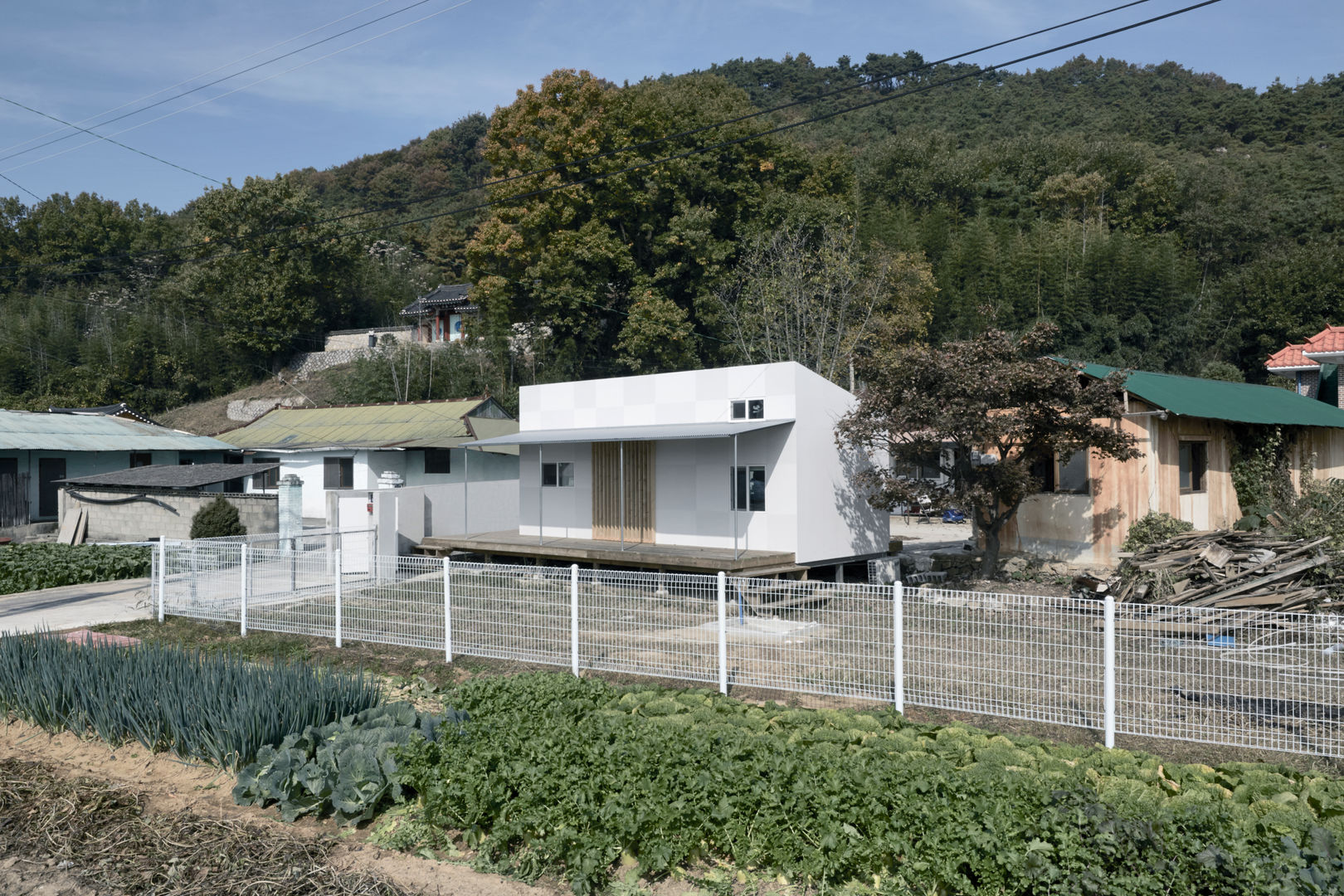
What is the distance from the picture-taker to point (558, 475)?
1670 cm

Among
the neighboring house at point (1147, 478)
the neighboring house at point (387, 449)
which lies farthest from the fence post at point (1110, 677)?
the neighboring house at point (387, 449)

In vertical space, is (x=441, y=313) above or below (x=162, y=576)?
above

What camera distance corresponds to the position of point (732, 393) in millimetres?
14266

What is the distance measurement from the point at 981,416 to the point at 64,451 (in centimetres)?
2511

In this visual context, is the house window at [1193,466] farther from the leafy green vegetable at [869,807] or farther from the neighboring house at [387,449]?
the neighboring house at [387,449]

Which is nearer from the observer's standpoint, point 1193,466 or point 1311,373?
point 1193,466

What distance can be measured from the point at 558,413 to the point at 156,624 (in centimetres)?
718

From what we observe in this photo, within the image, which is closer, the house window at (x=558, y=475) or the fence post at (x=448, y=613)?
the fence post at (x=448, y=613)

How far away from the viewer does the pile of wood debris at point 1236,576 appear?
10.4 m

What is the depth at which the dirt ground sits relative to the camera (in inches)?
187

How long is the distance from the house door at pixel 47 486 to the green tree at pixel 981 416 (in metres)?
23.0

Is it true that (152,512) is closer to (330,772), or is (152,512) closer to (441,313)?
(330,772)

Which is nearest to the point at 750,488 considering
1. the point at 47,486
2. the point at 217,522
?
the point at 217,522

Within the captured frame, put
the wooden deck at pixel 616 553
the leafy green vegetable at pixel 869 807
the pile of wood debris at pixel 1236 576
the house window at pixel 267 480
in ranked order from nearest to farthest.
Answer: the leafy green vegetable at pixel 869 807 < the pile of wood debris at pixel 1236 576 < the wooden deck at pixel 616 553 < the house window at pixel 267 480
